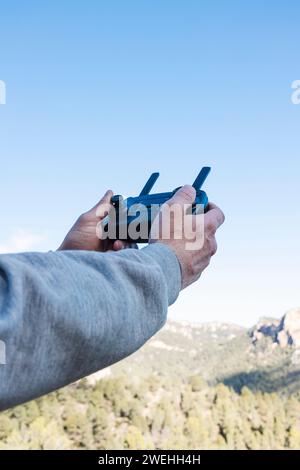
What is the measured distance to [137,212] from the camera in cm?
170

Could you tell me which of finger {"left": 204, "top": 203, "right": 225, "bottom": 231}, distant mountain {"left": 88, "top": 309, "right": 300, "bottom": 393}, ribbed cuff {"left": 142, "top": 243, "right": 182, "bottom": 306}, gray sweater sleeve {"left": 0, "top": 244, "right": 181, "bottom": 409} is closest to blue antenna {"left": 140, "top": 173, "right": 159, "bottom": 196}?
finger {"left": 204, "top": 203, "right": 225, "bottom": 231}

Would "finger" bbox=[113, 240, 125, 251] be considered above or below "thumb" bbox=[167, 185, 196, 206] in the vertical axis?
below

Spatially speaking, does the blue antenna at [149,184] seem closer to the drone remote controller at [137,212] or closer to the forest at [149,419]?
the drone remote controller at [137,212]

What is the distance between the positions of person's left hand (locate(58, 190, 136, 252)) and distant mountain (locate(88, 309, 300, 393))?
107 m

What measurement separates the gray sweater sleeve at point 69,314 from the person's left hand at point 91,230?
2.70 feet

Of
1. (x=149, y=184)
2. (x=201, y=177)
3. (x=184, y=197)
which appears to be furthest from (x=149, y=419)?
(x=184, y=197)

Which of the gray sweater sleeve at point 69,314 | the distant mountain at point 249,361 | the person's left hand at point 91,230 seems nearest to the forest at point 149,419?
the person's left hand at point 91,230

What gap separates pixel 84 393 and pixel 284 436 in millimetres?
20833

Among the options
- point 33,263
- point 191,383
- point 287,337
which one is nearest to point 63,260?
point 33,263

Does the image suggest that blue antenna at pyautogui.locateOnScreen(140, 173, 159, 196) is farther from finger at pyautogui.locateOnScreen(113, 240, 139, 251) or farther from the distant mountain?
the distant mountain

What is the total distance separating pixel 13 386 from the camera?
3.00ft

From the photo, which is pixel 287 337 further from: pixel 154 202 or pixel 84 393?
pixel 154 202

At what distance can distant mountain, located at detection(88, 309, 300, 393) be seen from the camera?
374 feet

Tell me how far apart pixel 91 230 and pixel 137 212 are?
344 millimetres
